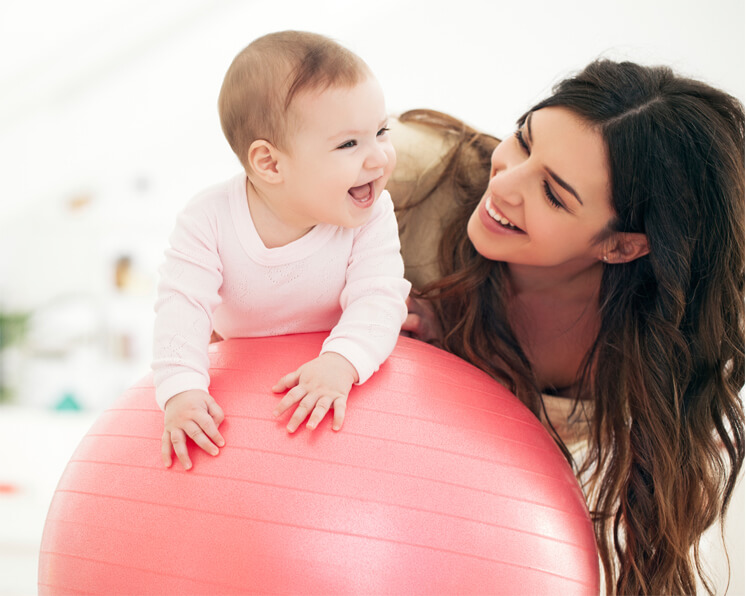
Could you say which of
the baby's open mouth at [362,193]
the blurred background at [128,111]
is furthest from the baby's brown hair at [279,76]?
the blurred background at [128,111]

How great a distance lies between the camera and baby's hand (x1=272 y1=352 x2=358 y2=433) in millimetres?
914

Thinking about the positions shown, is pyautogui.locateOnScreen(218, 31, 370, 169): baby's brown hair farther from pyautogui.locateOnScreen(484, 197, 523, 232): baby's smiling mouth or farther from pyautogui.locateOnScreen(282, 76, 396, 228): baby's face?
pyautogui.locateOnScreen(484, 197, 523, 232): baby's smiling mouth

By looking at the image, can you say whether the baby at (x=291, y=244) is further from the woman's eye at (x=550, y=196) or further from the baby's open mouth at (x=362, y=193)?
the woman's eye at (x=550, y=196)

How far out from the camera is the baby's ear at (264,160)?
3.27 ft

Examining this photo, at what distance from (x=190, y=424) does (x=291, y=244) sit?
0.32 metres

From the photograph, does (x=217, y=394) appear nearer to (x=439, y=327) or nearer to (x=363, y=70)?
(x=363, y=70)

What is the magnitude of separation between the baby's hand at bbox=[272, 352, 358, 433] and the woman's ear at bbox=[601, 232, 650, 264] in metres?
0.57

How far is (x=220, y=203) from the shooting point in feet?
3.64

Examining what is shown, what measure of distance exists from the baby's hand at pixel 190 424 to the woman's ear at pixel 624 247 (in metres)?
0.74

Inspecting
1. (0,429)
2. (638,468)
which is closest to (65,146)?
(0,429)

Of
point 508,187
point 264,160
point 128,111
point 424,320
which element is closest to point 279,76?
point 264,160

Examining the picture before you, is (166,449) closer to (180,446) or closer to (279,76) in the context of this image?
(180,446)

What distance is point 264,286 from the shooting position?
112 centimetres

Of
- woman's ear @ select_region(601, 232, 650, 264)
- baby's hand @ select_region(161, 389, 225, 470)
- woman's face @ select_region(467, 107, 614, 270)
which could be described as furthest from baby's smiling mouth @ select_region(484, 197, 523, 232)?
baby's hand @ select_region(161, 389, 225, 470)
